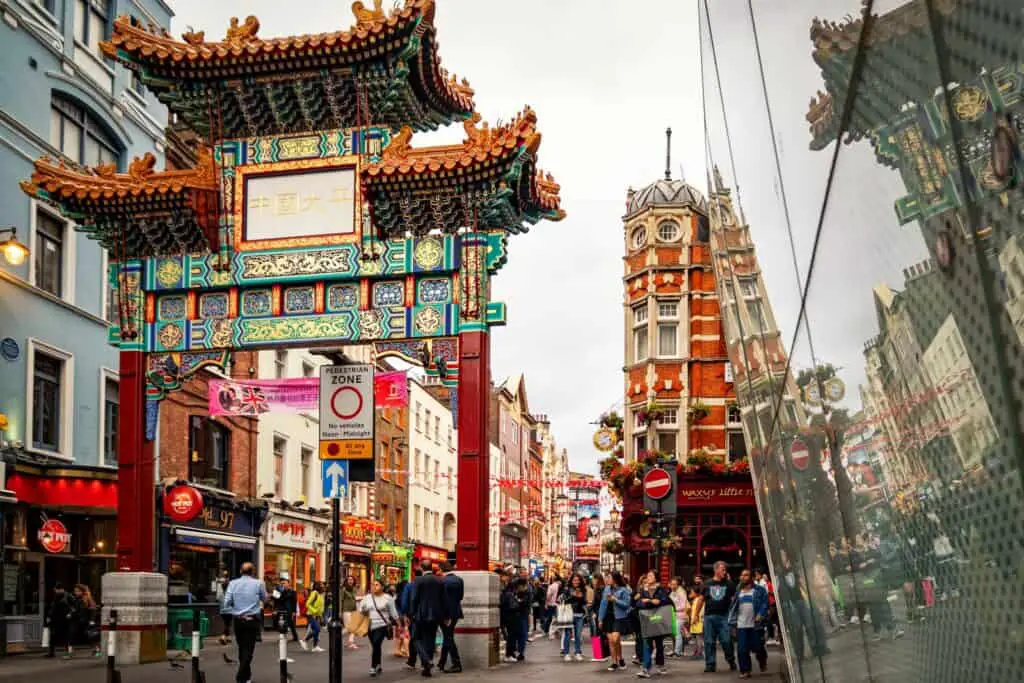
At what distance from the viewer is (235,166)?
2398 centimetres

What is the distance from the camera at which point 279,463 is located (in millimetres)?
44250

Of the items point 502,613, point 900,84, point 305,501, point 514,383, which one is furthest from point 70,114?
point 514,383

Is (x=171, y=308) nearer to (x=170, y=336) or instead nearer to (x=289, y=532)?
(x=170, y=336)

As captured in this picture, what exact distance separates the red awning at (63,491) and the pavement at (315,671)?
3.54 m

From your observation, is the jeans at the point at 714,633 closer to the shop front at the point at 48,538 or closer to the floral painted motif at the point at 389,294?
the floral painted motif at the point at 389,294

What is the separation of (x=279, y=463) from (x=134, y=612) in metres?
21.9

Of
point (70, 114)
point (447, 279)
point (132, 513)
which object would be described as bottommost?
point (132, 513)

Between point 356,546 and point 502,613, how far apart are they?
88.5 ft

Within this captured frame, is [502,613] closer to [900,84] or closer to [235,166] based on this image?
[235,166]

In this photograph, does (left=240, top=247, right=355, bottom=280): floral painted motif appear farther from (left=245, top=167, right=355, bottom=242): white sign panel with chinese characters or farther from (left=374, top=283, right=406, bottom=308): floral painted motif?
(left=374, top=283, right=406, bottom=308): floral painted motif

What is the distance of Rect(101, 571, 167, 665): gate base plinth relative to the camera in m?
22.2

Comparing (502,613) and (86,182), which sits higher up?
(86,182)

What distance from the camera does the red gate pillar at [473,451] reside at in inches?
844

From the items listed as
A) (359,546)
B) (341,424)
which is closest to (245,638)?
(341,424)
